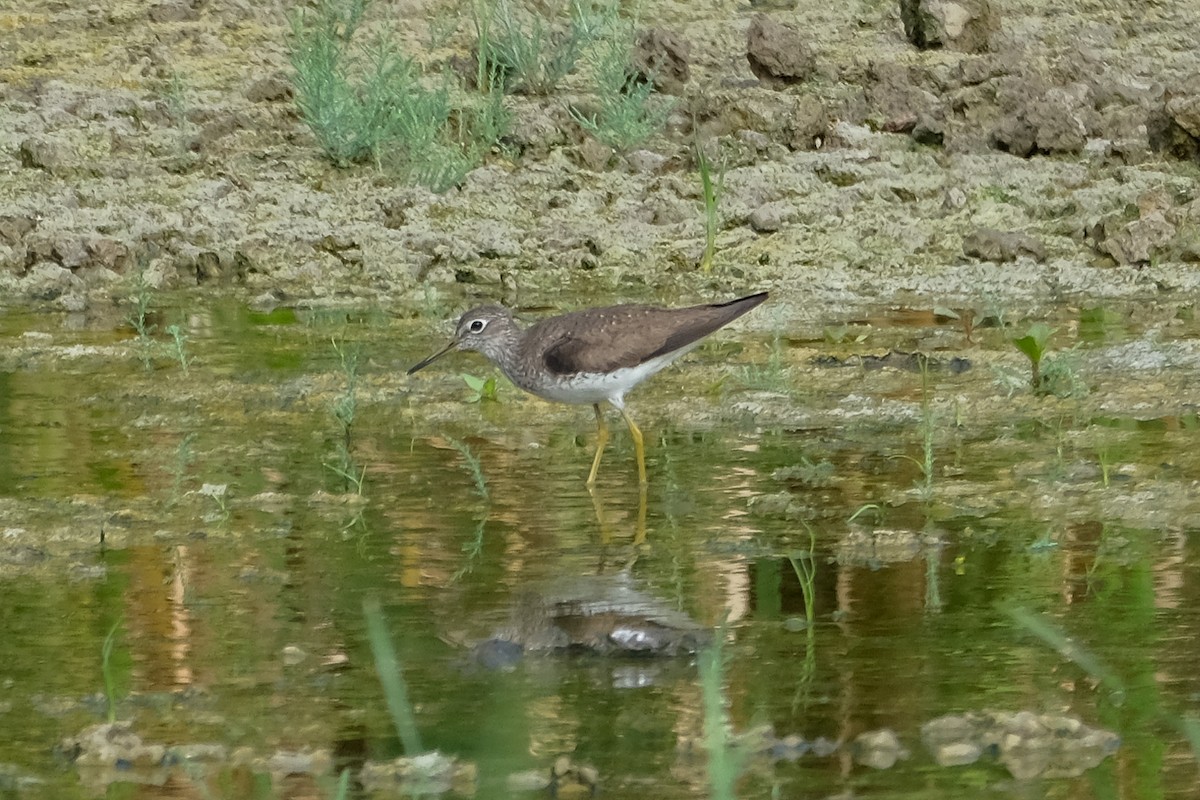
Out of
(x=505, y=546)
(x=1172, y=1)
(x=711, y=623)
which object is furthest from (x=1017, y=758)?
(x=1172, y=1)

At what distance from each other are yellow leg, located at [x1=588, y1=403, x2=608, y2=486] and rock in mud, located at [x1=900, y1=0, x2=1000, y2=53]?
6941mm

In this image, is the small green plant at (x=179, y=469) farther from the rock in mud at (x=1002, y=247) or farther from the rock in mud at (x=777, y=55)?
the rock in mud at (x=777, y=55)

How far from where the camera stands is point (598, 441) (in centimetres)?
762

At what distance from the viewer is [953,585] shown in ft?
18.3

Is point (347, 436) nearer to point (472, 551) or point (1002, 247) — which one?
point (472, 551)

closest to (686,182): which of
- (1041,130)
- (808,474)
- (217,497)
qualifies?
(1041,130)

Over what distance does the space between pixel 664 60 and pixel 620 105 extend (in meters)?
1.21

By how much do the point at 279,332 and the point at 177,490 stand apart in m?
3.15

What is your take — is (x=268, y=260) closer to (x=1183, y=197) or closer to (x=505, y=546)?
(x=1183, y=197)

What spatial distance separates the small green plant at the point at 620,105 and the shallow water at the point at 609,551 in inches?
126

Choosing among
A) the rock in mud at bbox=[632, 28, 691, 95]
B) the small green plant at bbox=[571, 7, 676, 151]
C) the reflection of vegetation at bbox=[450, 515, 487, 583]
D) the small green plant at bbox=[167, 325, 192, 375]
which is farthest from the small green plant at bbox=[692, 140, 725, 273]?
the reflection of vegetation at bbox=[450, 515, 487, 583]

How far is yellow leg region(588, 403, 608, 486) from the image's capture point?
7.07 meters

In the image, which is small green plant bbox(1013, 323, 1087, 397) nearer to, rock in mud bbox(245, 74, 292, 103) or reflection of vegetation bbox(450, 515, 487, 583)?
reflection of vegetation bbox(450, 515, 487, 583)

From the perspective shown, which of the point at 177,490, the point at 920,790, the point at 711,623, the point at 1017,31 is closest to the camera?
the point at 920,790
